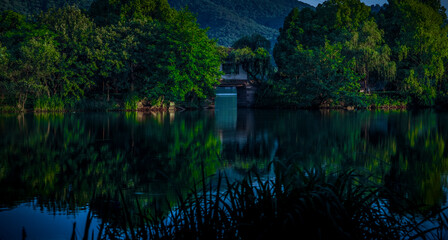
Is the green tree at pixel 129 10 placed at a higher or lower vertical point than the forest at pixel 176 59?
higher

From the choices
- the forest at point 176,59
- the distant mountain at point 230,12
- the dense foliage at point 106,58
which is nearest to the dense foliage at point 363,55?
the forest at point 176,59

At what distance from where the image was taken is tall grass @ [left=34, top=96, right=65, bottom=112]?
122ft

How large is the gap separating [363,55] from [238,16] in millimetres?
95713

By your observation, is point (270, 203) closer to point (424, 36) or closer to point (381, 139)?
point (381, 139)

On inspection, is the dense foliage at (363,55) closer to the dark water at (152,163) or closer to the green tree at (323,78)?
the green tree at (323,78)

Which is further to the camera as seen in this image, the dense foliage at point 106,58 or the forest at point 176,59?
the forest at point 176,59

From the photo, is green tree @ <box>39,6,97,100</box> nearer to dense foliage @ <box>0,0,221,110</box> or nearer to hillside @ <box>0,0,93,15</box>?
dense foliage @ <box>0,0,221,110</box>

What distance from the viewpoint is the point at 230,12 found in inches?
5325

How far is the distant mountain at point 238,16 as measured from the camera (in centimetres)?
11419

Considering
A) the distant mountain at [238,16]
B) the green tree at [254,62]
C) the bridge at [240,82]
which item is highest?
the distant mountain at [238,16]

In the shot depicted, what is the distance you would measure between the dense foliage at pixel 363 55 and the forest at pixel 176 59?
4.4 inches

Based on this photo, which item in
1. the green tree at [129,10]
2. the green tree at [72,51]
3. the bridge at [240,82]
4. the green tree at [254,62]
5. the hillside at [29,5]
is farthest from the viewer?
the hillside at [29,5]

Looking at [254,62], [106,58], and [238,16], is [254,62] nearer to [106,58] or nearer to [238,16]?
[106,58]

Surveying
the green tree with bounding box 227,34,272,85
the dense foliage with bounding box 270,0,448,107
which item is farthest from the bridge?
the dense foliage with bounding box 270,0,448,107
